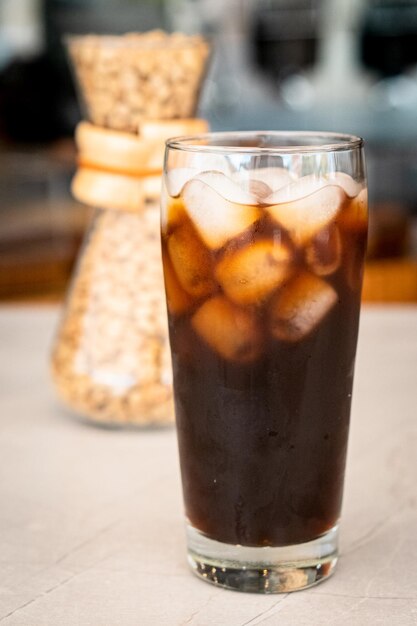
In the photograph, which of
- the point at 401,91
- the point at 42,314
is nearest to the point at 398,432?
the point at 42,314

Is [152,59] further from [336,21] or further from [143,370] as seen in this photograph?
[336,21]

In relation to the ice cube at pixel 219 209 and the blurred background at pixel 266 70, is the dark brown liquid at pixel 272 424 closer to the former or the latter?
the ice cube at pixel 219 209

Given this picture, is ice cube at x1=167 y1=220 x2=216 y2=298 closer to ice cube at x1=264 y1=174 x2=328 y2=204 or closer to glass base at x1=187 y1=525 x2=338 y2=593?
ice cube at x1=264 y1=174 x2=328 y2=204

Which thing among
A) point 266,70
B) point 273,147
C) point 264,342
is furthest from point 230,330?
point 266,70

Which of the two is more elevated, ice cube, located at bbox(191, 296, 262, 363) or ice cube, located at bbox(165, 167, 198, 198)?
ice cube, located at bbox(165, 167, 198, 198)

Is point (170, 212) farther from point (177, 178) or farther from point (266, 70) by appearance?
point (266, 70)

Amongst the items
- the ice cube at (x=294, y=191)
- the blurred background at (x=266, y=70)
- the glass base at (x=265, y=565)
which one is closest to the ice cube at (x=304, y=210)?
the ice cube at (x=294, y=191)

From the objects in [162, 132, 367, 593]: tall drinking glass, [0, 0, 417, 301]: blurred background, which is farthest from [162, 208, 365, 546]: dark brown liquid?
[0, 0, 417, 301]: blurred background
